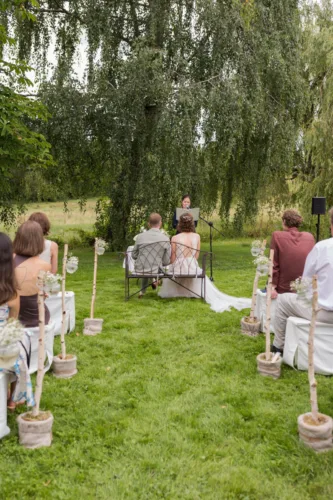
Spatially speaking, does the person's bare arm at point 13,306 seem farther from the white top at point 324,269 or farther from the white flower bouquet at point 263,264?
the white top at point 324,269

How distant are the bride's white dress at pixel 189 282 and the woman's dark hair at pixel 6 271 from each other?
3.89 m

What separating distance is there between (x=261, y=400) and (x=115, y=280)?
5.85m

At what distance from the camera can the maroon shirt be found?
4828 mm

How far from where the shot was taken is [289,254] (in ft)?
15.8

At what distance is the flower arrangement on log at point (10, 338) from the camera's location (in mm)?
2715

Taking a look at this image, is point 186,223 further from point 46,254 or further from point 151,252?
point 46,254

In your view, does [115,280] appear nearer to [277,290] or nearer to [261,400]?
[277,290]

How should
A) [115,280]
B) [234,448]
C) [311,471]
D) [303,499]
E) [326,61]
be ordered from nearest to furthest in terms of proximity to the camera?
[303,499] < [311,471] < [234,448] < [115,280] < [326,61]

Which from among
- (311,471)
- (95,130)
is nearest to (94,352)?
(311,471)

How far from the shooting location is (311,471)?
279 cm

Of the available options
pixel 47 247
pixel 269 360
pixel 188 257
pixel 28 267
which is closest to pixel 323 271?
pixel 269 360

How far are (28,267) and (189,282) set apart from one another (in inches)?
151

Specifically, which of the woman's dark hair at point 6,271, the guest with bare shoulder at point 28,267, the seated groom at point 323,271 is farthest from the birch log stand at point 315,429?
the guest with bare shoulder at point 28,267

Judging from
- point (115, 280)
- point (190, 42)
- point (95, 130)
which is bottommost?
point (115, 280)
